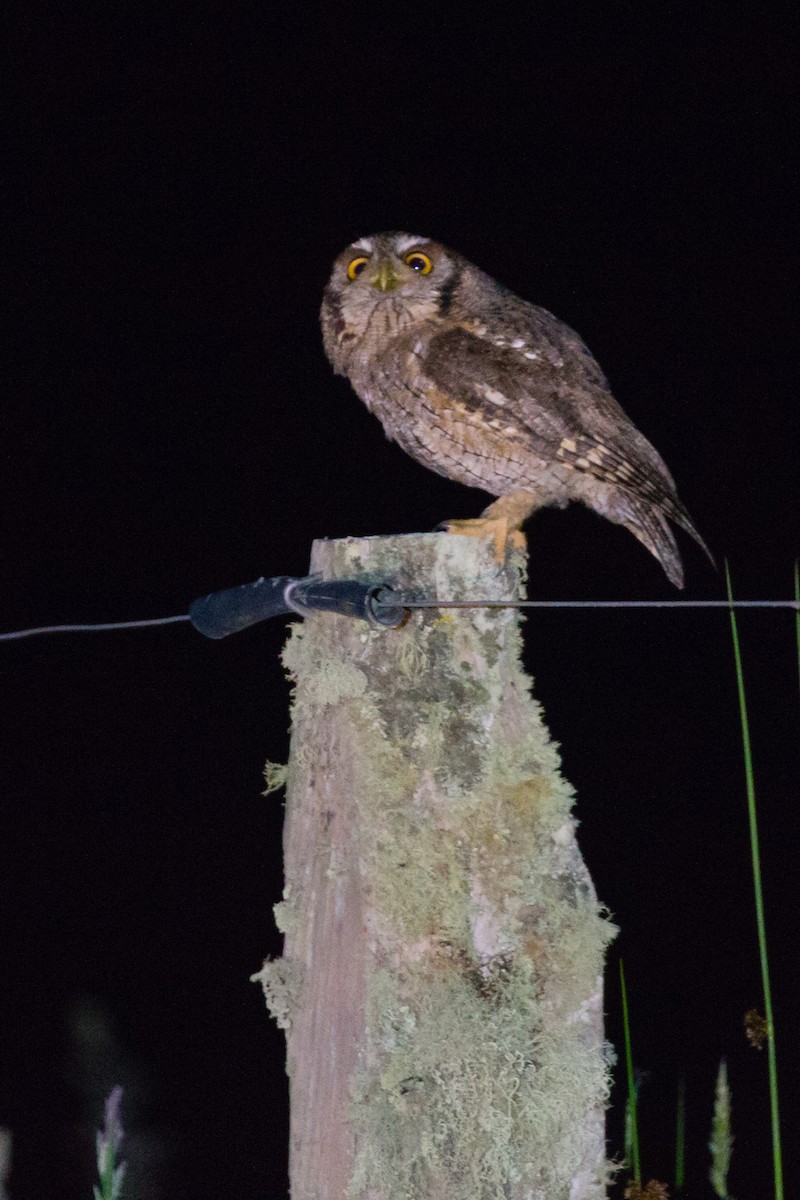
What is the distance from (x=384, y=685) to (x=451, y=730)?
76 millimetres

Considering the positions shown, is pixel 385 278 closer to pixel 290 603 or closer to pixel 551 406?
pixel 551 406

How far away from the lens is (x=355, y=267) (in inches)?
78.2

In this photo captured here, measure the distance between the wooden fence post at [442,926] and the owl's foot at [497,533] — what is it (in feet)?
0.05

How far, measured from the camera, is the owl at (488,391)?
177cm

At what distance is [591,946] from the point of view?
1026mm

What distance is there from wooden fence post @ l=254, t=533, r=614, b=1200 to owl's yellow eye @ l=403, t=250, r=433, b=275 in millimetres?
1015

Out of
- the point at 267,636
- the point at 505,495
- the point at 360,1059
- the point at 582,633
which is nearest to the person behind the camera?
the point at 360,1059

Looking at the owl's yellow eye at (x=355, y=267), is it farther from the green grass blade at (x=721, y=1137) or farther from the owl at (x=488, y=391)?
the green grass blade at (x=721, y=1137)

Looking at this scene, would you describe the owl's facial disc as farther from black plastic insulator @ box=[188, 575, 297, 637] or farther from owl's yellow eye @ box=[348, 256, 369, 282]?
black plastic insulator @ box=[188, 575, 297, 637]

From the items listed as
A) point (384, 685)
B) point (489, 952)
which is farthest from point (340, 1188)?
point (384, 685)

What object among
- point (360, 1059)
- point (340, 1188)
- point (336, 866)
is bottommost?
point (340, 1188)

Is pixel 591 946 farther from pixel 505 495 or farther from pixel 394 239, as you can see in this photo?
pixel 394 239

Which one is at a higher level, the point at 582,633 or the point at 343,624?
the point at 582,633

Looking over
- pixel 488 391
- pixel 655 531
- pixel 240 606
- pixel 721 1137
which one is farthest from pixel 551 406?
pixel 721 1137
